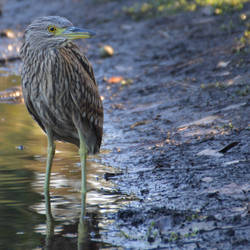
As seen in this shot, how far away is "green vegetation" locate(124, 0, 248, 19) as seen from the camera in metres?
11.0

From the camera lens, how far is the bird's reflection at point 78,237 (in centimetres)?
405

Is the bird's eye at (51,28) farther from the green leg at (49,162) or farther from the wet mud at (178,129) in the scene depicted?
the wet mud at (178,129)

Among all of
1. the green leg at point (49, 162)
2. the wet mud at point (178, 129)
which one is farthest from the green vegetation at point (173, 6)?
the green leg at point (49, 162)

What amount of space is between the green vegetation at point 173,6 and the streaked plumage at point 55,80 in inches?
250

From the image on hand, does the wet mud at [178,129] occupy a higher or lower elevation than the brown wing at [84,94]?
lower

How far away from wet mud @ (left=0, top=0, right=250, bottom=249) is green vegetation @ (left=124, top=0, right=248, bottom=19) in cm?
21

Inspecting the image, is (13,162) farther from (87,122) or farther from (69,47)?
(69,47)

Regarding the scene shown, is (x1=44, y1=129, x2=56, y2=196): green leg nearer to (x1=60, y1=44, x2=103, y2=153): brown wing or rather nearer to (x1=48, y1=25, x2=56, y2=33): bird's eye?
(x1=60, y1=44, x2=103, y2=153): brown wing

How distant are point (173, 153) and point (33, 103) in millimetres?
1583

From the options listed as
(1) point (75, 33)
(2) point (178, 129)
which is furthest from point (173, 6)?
(1) point (75, 33)

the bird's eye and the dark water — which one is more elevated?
the bird's eye

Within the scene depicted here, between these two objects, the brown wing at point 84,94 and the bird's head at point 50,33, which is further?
the brown wing at point 84,94

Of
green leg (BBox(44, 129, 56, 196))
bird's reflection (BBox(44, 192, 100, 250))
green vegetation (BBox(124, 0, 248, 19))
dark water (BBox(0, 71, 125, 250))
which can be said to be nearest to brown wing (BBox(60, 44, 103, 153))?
green leg (BBox(44, 129, 56, 196))

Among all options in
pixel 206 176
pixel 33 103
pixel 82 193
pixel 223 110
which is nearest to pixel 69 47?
pixel 33 103
